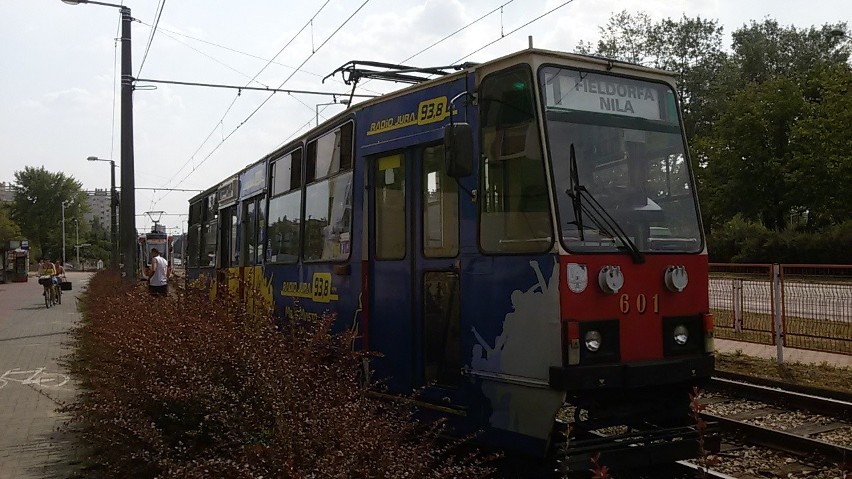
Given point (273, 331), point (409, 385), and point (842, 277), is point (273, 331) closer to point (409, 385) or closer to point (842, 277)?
point (409, 385)

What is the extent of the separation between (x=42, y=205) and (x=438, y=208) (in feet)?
370

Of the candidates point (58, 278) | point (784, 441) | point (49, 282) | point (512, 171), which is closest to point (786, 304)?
point (784, 441)

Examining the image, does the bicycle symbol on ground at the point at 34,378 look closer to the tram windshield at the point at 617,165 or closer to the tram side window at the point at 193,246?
the tram side window at the point at 193,246

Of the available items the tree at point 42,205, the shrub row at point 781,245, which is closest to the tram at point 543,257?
the shrub row at point 781,245

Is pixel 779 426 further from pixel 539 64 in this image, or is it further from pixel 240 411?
pixel 240 411

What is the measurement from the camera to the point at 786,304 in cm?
1275

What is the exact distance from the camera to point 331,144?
8.24 meters

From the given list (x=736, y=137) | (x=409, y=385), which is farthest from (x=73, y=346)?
(x=736, y=137)

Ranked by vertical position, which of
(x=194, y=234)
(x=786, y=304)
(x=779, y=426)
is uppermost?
(x=194, y=234)

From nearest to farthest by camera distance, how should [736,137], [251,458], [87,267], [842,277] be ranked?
1. [251,458]
2. [842,277]
3. [736,137]
4. [87,267]

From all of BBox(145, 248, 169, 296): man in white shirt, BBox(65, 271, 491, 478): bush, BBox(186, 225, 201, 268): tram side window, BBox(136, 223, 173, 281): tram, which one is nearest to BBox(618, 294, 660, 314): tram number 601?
BBox(65, 271, 491, 478): bush

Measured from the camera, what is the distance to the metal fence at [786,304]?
1222 centimetres

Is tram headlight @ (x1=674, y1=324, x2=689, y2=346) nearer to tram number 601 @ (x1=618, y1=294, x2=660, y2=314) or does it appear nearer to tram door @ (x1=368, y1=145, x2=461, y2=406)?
tram number 601 @ (x1=618, y1=294, x2=660, y2=314)

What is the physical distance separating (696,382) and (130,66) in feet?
51.1
